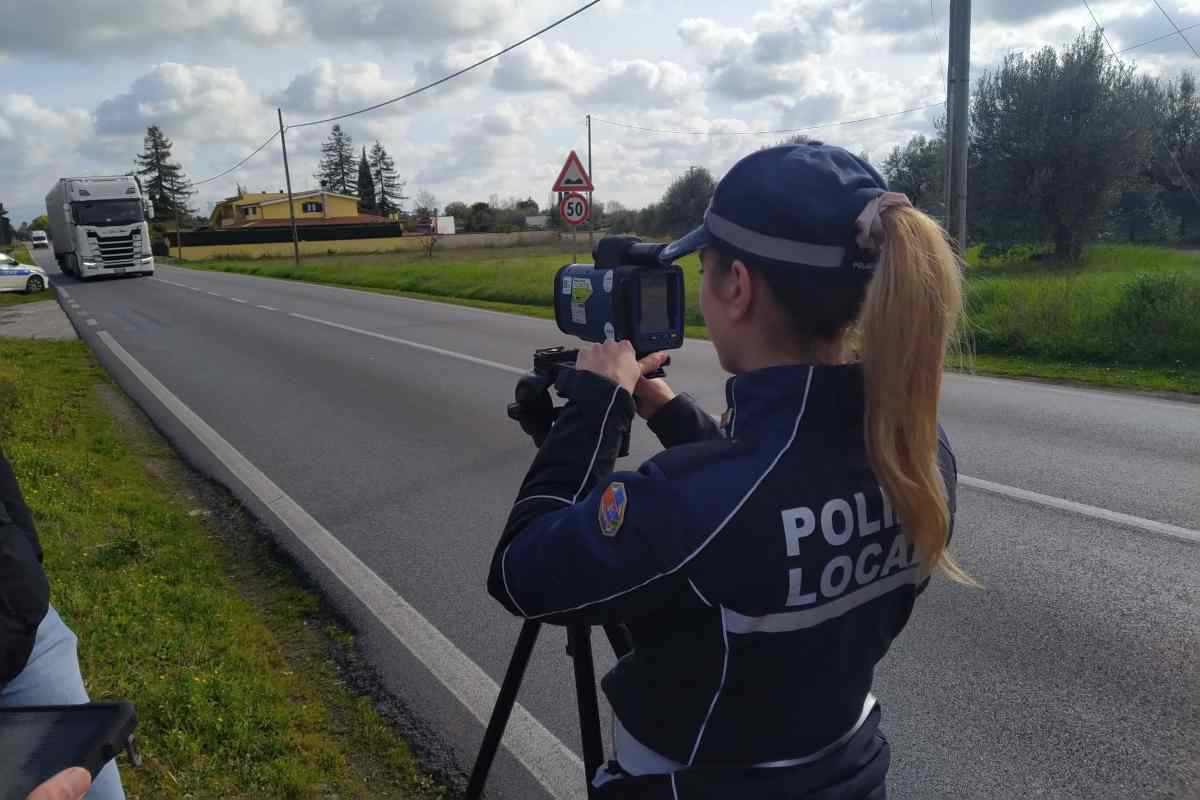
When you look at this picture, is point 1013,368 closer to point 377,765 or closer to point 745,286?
point 377,765

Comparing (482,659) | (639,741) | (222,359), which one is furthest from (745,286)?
(222,359)

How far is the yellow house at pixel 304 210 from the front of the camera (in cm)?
8512

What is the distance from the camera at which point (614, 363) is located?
1.56m

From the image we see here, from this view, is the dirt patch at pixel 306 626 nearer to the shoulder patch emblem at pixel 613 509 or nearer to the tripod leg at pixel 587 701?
the tripod leg at pixel 587 701

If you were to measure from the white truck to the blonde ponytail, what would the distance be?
1350 inches

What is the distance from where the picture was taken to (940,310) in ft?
4.25

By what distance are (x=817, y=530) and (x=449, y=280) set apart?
77.7 feet

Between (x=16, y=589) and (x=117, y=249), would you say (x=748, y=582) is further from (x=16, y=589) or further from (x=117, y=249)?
(x=117, y=249)

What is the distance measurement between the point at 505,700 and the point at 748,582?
1.18 m


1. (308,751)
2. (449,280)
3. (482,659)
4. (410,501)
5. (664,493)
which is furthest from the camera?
(449,280)

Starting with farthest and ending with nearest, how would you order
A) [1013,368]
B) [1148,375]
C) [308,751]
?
[1013,368], [1148,375], [308,751]

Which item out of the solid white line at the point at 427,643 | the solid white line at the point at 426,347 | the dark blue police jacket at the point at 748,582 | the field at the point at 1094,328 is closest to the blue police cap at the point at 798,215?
the dark blue police jacket at the point at 748,582

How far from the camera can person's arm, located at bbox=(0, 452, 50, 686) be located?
5.87ft

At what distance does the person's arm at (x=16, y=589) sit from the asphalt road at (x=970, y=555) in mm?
1526
